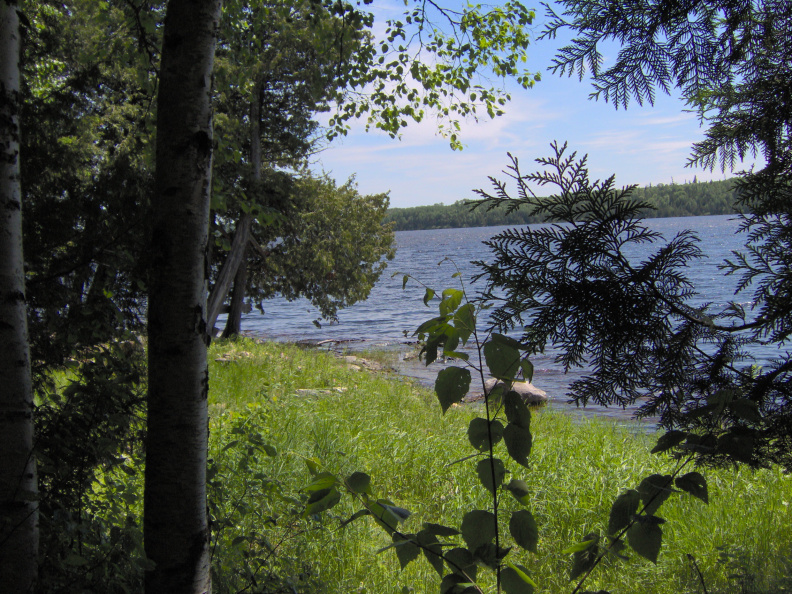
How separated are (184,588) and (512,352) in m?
1.45

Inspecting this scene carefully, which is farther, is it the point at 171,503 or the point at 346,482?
the point at 171,503

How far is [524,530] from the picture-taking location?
1.47 metres

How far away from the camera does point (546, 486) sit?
5.57 m

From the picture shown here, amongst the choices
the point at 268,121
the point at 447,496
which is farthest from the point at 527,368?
the point at 268,121

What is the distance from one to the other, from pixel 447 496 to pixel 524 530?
14.4 ft

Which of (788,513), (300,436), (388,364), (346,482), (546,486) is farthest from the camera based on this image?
(388,364)

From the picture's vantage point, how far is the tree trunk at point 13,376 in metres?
2.23

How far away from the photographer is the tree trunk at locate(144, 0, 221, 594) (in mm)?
1821

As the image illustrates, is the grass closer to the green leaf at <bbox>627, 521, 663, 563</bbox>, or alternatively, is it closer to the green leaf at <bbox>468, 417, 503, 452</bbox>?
the green leaf at <bbox>468, 417, 503, 452</bbox>

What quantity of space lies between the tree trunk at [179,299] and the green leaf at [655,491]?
1.45m

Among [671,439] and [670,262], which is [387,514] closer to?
[671,439]

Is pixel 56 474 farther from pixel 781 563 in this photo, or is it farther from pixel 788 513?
pixel 788 513

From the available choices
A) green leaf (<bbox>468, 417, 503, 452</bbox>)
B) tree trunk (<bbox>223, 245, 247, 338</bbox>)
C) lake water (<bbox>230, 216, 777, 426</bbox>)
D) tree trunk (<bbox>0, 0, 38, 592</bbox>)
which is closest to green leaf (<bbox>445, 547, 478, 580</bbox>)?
green leaf (<bbox>468, 417, 503, 452</bbox>)

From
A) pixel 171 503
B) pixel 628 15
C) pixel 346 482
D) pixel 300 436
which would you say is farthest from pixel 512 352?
pixel 300 436
